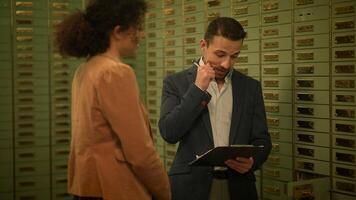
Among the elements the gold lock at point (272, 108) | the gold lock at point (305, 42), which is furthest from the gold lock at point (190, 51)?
the gold lock at point (305, 42)

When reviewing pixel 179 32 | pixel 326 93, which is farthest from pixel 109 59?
pixel 179 32

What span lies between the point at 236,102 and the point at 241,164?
0.33m

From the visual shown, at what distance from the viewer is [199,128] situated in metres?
2.30

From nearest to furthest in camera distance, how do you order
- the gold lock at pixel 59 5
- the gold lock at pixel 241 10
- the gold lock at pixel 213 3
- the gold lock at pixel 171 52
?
the gold lock at pixel 241 10, the gold lock at pixel 213 3, the gold lock at pixel 171 52, the gold lock at pixel 59 5

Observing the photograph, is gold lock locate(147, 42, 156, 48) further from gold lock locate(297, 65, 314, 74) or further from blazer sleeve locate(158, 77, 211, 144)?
blazer sleeve locate(158, 77, 211, 144)

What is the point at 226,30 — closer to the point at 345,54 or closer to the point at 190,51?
the point at 345,54

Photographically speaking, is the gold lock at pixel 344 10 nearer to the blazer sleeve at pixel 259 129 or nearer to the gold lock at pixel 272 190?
the blazer sleeve at pixel 259 129

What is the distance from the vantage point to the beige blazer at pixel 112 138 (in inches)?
65.3

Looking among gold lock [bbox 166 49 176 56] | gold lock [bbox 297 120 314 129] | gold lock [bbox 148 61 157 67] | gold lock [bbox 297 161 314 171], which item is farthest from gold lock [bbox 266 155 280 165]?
gold lock [bbox 148 61 157 67]

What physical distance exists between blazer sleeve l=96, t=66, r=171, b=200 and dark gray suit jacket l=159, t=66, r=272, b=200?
53 centimetres

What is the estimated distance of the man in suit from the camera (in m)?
2.23

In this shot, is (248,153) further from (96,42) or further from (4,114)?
(4,114)

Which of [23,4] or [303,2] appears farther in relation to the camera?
[23,4]

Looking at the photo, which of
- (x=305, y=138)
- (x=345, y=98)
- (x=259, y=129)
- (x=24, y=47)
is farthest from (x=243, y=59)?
(x=24, y=47)
